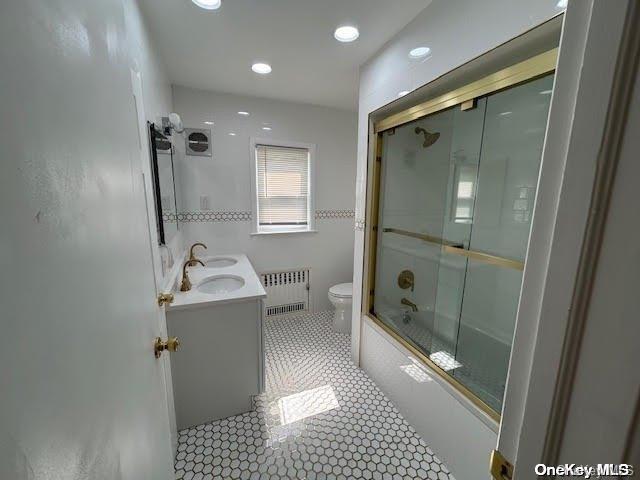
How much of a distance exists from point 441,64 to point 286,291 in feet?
7.85

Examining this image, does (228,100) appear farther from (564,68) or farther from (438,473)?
(438,473)

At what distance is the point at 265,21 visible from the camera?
141 centimetres

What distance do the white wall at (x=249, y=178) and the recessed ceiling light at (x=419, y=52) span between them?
1.48 meters

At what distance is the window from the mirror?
880 mm

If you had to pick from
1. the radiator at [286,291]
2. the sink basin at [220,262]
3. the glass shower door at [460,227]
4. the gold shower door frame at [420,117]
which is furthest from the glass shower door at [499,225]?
the sink basin at [220,262]

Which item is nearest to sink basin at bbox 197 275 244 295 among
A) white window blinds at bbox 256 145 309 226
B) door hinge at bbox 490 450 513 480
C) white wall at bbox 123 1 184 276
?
white wall at bbox 123 1 184 276

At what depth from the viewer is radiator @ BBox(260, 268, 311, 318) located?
2.83m

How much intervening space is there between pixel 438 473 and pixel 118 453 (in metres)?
1.50

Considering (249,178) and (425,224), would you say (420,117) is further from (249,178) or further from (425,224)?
(249,178)

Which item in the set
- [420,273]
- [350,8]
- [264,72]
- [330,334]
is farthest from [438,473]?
[264,72]

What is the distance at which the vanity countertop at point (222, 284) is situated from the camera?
1.45 meters

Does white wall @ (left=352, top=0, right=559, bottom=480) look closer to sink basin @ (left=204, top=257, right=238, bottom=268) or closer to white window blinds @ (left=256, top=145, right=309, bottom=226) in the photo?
white window blinds @ (left=256, top=145, right=309, bottom=226)

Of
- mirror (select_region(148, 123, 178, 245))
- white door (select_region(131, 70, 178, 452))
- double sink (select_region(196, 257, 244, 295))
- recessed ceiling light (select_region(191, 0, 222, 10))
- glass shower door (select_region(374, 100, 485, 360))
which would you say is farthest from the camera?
double sink (select_region(196, 257, 244, 295))

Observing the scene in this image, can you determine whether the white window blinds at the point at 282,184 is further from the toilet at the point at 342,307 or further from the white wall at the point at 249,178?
the toilet at the point at 342,307
